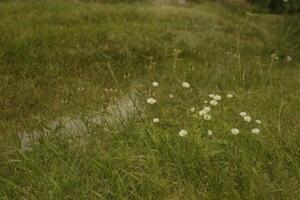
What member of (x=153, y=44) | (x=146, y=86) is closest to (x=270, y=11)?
(x=153, y=44)

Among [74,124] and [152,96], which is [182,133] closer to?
[74,124]

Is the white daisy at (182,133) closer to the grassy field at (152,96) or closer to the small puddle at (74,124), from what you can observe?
the grassy field at (152,96)

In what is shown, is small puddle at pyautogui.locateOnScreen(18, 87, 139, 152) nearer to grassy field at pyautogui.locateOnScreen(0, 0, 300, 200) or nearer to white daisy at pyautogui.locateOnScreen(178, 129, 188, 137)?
grassy field at pyautogui.locateOnScreen(0, 0, 300, 200)

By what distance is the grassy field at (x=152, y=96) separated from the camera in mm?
5898

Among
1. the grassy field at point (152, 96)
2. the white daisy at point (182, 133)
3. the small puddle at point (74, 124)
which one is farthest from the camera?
the small puddle at point (74, 124)

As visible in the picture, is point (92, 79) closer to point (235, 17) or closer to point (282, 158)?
point (282, 158)

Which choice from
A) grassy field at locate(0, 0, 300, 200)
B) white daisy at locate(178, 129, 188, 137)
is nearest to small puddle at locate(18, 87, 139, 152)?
grassy field at locate(0, 0, 300, 200)

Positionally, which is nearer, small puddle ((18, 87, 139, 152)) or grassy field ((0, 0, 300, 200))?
grassy field ((0, 0, 300, 200))

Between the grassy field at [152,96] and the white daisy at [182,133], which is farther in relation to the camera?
the white daisy at [182,133]

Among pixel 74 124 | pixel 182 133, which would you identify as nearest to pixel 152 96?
pixel 74 124

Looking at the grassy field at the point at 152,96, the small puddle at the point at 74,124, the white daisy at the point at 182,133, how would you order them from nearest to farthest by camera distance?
the grassy field at the point at 152,96, the white daisy at the point at 182,133, the small puddle at the point at 74,124

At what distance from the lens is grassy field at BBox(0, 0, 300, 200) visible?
5898 millimetres

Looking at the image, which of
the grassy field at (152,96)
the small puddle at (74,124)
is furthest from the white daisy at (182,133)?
the small puddle at (74,124)

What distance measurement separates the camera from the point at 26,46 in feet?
31.6
